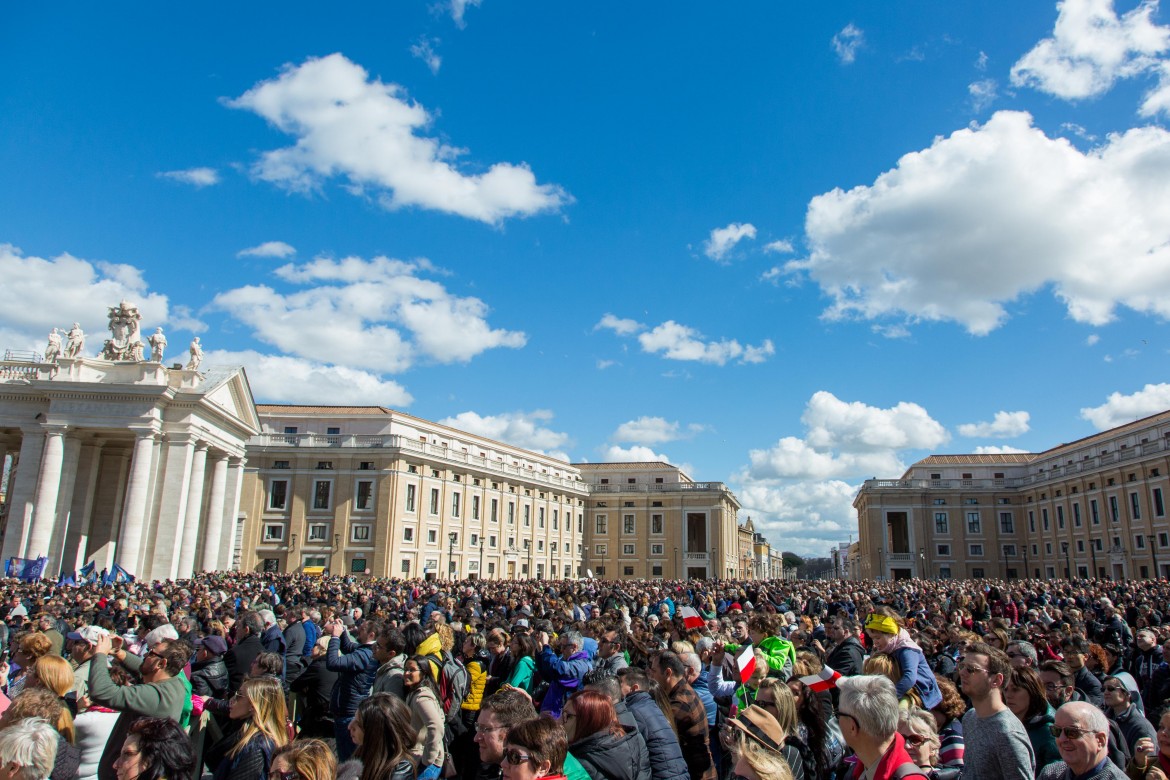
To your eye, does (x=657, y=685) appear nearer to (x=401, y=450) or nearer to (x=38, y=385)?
(x=38, y=385)

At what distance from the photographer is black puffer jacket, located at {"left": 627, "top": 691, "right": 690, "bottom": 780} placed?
4.76m

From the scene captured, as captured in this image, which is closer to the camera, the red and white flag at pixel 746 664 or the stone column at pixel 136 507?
the red and white flag at pixel 746 664

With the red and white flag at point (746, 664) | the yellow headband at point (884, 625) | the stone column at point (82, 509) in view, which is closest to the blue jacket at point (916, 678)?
the yellow headband at point (884, 625)

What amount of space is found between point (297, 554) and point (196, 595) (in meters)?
36.1

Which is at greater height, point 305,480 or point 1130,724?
point 305,480

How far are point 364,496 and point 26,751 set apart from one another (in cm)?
5315

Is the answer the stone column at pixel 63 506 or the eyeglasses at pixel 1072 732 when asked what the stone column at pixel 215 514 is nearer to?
the stone column at pixel 63 506

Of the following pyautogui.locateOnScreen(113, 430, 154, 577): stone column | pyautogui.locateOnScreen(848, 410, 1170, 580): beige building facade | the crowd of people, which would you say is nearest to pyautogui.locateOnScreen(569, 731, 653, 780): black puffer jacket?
the crowd of people


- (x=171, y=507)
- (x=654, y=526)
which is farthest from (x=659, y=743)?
(x=654, y=526)

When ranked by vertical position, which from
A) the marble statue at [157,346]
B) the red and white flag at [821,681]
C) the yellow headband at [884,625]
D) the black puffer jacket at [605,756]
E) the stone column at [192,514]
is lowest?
the black puffer jacket at [605,756]

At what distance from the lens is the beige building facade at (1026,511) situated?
5569cm

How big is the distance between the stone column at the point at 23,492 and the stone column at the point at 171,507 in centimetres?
539

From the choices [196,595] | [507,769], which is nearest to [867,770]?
[507,769]

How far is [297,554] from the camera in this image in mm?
53750
